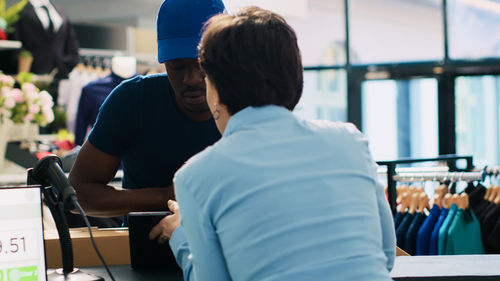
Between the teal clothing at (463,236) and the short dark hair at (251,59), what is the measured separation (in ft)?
6.99

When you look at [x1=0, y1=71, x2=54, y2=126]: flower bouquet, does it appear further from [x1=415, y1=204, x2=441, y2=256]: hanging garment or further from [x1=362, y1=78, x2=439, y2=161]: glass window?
[x1=362, y1=78, x2=439, y2=161]: glass window

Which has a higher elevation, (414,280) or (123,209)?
(123,209)

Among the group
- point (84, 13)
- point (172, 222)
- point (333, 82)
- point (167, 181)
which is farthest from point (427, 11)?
point (172, 222)

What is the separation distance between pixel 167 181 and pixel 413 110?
544cm

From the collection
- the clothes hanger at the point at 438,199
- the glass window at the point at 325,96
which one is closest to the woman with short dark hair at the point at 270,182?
the clothes hanger at the point at 438,199

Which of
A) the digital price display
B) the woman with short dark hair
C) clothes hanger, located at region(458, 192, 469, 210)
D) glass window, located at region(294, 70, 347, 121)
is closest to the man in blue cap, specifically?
the digital price display

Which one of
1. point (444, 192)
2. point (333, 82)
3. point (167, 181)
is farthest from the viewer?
point (333, 82)

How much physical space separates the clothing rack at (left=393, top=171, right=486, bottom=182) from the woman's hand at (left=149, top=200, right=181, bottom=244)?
1.77 meters

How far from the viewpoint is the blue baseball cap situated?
167 centimetres

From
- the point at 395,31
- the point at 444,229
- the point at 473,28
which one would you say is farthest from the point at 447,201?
the point at 395,31

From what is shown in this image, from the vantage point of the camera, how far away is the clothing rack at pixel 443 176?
2986 millimetres

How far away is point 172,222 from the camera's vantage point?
4.43ft

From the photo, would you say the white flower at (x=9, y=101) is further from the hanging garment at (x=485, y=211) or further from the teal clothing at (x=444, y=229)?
the hanging garment at (x=485, y=211)

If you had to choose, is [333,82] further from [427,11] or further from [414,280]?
[414,280]
